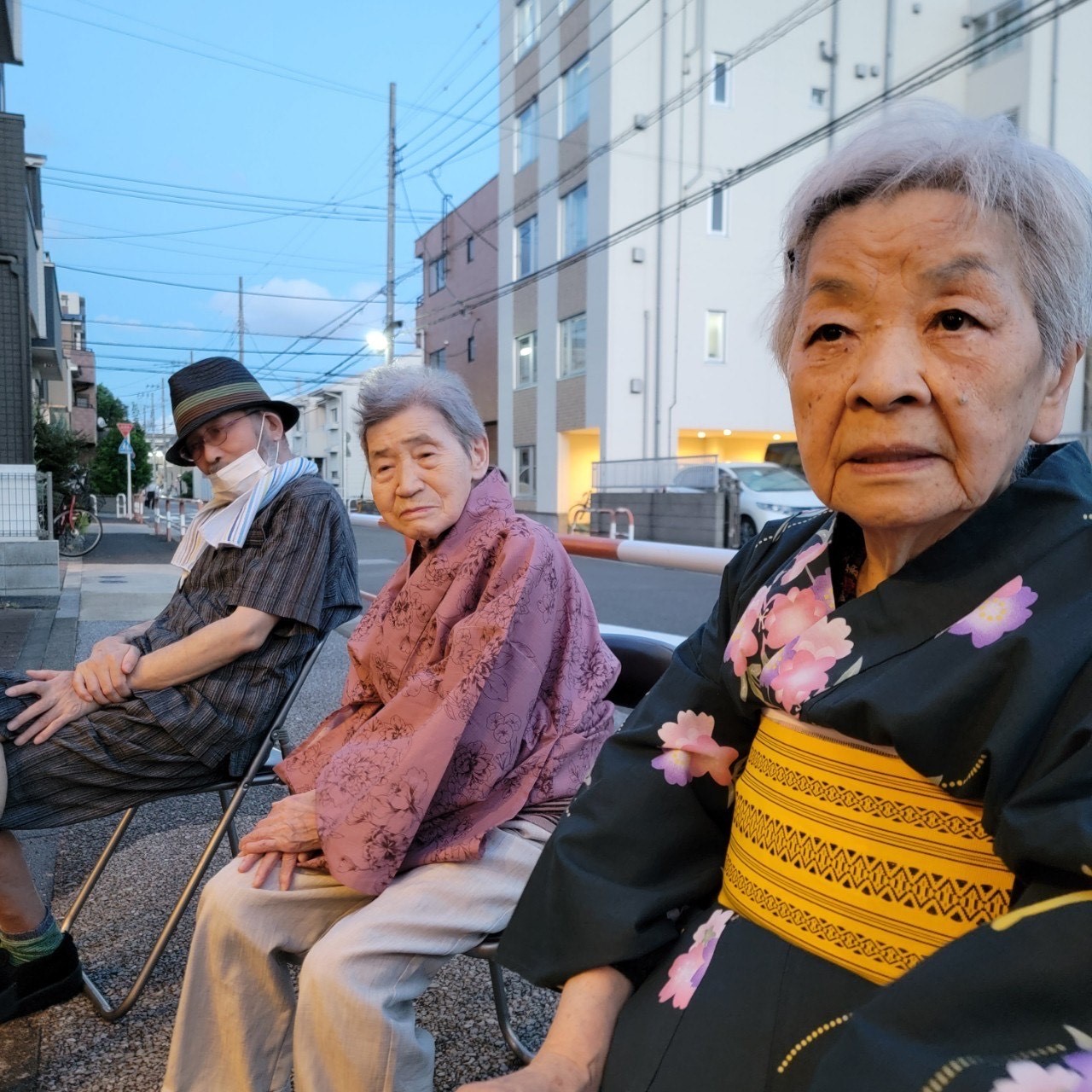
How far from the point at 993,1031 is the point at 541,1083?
50 centimetres

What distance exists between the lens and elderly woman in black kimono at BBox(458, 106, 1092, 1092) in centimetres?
77

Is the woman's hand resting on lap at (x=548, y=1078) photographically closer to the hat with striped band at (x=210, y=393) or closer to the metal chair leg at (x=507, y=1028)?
the metal chair leg at (x=507, y=1028)

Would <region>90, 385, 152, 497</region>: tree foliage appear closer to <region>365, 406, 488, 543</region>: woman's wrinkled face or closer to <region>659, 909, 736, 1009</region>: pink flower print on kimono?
<region>365, 406, 488, 543</region>: woman's wrinkled face

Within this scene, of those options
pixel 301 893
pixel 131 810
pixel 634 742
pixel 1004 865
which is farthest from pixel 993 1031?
pixel 131 810

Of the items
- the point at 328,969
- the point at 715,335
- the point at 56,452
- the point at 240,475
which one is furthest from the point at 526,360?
the point at 328,969

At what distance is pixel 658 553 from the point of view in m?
2.43

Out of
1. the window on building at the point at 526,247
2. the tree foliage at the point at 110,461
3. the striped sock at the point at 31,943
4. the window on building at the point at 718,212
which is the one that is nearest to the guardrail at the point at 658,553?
the striped sock at the point at 31,943

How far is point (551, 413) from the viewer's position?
2119 centimetres

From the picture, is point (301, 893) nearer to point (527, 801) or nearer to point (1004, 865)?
point (527, 801)

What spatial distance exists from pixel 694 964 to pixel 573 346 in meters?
19.9

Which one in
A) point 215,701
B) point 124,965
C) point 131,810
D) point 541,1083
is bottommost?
point 124,965

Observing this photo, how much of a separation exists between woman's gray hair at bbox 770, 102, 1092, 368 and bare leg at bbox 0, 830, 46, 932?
2082 millimetres

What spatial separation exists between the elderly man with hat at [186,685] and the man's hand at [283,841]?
0.54 m

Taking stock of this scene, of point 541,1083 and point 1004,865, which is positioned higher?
point 1004,865
